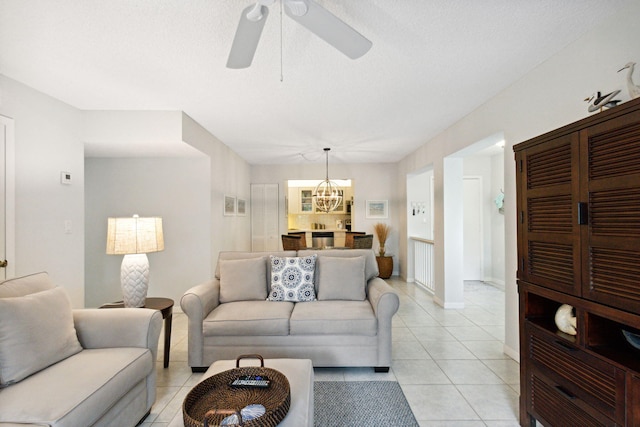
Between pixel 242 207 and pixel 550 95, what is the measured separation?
5061mm

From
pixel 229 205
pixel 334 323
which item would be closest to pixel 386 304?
pixel 334 323

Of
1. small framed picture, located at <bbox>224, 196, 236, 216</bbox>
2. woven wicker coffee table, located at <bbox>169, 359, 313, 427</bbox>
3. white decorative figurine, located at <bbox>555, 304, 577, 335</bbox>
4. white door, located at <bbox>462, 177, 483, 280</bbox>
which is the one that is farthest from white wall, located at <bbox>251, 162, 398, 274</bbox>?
white decorative figurine, located at <bbox>555, 304, 577, 335</bbox>

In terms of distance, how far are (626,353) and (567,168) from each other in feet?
2.88

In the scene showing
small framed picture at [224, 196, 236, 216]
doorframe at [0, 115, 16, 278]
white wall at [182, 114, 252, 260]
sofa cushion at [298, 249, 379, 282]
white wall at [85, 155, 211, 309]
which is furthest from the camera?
small framed picture at [224, 196, 236, 216]

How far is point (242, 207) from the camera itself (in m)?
6.12

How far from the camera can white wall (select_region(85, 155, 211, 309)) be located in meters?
4.17

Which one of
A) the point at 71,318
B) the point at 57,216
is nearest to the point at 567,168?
the point at 71,318

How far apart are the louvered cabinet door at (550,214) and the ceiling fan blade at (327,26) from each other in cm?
114

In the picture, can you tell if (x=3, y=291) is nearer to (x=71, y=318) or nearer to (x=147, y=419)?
(x=71, y=318)

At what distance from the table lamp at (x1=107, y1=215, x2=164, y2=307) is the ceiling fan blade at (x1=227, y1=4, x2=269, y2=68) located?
5.76 ft

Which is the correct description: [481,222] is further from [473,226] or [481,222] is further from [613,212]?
[613,212]

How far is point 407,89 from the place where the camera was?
9.41ft

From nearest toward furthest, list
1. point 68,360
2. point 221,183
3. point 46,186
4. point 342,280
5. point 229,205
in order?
point 68,360 → point 46,186 → point 342,280 → point 221,183 → point 229,205

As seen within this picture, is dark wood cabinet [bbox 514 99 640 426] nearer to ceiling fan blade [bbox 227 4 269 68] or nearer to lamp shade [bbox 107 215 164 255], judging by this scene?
ceiling fan blade [bbox 227 4 269 68]
